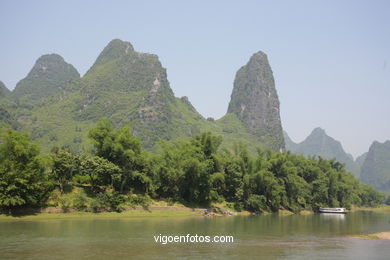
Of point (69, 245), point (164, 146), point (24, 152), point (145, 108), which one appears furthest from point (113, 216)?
point (145, 108)

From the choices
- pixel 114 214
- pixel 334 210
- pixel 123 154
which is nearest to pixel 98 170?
pixel 123 154

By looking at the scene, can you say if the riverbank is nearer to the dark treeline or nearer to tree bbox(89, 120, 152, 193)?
the dark treeline

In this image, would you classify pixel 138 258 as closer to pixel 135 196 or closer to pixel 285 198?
pixel 135 196

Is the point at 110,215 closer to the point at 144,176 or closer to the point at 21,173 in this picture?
the point at 144,176

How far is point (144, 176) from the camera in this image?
5806 cm

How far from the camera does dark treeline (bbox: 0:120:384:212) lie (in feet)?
149

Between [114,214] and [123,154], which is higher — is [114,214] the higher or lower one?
the lower one

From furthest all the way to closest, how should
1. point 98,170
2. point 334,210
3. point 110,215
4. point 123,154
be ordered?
point 334,210 → point 123,154 → point 98,170 → point 110,215

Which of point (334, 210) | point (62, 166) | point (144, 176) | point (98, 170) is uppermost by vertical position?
point (62, 166)

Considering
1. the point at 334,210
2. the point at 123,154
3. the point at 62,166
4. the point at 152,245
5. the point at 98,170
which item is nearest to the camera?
the point at 152,245

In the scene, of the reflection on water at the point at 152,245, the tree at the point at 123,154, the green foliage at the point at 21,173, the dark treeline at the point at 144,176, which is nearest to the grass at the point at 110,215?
the dark treeline at the point at 144,176

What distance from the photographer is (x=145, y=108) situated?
647ft

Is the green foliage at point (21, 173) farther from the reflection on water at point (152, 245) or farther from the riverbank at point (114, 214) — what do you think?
the reflection on water at point (152, 245)

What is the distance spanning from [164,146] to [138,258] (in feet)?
137
